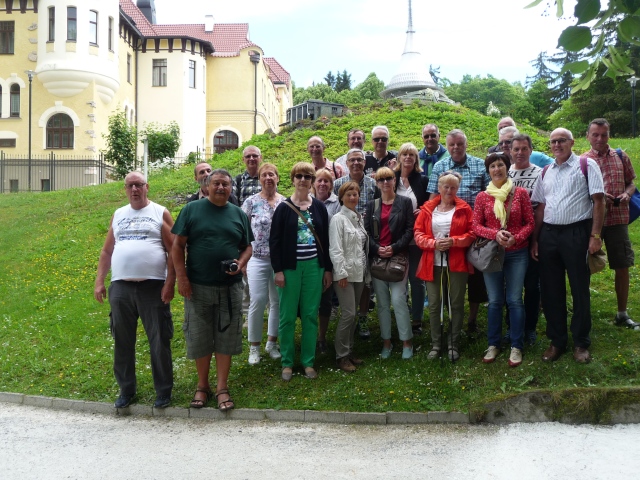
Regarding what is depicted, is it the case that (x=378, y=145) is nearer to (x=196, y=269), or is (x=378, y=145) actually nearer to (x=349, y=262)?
(x=349, y=262)

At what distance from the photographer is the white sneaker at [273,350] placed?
7.58 meters

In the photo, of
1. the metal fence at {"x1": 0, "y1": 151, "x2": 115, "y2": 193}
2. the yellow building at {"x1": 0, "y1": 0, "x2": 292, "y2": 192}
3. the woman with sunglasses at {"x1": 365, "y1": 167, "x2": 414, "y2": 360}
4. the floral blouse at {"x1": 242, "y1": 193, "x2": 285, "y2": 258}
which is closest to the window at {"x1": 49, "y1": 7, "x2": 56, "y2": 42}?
the yellow building at {"x1": 0, "y1": 0, "x2": 292, "y2": 192}

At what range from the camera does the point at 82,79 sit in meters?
33.1

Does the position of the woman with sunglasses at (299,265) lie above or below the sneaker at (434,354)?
above

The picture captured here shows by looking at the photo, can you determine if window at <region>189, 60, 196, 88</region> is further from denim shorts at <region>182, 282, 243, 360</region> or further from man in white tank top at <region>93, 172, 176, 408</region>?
denim shorts at <region>182, 282, 243, 360</region>

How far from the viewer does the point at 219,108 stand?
45.2 m

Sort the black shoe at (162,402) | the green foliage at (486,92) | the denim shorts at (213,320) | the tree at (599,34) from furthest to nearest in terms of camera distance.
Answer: the green foliage at (486,92) < the black shoe at (162,402) < the denim shorts at (213,320) < the tree at (599,34)

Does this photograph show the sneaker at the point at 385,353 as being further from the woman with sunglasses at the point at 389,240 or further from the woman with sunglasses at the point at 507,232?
the woman with sunglasses at the point at 507,232

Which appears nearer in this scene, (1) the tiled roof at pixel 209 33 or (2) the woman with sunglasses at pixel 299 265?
(2) the woman with sunglasses at pixel 299 265

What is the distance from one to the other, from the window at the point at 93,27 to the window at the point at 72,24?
27.5 inches

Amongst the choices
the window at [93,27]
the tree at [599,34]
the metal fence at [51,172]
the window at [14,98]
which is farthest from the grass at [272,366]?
the window at [14,98]

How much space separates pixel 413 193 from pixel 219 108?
1542 inches

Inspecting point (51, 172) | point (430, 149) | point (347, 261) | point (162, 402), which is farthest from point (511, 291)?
point (51, 172)

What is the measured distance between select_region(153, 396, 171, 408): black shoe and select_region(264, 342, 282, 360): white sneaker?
4.54 feet
